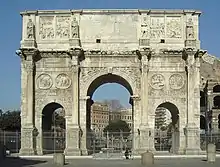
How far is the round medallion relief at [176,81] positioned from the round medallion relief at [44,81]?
844cm

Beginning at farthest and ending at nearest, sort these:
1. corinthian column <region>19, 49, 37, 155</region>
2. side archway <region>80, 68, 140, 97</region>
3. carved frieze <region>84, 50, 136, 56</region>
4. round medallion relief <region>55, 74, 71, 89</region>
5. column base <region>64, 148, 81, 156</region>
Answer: round medallion relief <region>55, 74, 71, 89</region>, side archway <region>80, 68, 140, 97</region>, carved frieze <region>84, 50, 136, 56</region>, corinthian column <region>19, 49, 37, 155</region>, column base <region>64, 148, 81, 156</region>

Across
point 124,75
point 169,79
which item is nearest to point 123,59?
point 124,75

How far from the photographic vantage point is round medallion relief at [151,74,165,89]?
115ft

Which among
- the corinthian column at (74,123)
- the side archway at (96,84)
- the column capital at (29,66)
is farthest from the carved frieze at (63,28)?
the side archway at (96,84)

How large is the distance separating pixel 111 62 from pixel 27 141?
791 cm

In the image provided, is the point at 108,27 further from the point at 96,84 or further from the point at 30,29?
the point at 30,29

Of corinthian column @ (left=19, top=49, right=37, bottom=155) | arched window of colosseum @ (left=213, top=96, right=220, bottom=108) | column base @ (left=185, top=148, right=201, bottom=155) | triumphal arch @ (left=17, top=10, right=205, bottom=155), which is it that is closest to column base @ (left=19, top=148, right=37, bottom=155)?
corinthian column @ (left=19, top=49, right=37, bottom=155)

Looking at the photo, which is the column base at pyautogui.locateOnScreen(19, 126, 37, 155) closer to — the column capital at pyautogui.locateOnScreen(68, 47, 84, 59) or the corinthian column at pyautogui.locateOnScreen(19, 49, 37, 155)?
the corinthian column at pyautogui.locateOnScreen(19, 49, 37, 155)

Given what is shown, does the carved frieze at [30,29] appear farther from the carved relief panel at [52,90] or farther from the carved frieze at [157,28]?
the carved frieze at [157,28]

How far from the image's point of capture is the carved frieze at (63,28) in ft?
116

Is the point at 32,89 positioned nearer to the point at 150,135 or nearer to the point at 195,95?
the point at 150,135

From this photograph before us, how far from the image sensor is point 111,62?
35.0 metres

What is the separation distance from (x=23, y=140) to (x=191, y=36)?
13505mm

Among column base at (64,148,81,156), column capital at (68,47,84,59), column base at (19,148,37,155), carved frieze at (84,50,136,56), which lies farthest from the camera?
carved frieze at (84,50,136,56)
